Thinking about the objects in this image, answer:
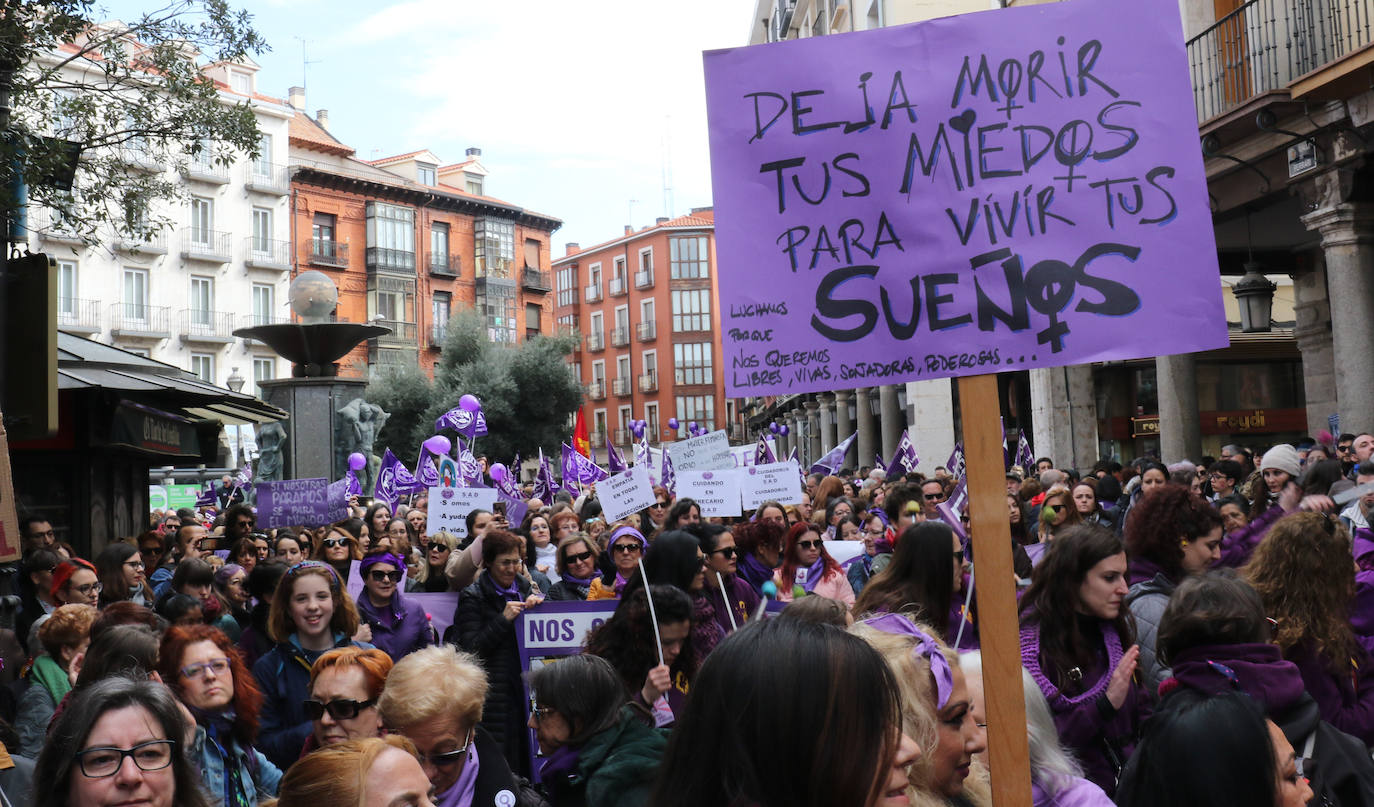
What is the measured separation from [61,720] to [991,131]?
2728mm

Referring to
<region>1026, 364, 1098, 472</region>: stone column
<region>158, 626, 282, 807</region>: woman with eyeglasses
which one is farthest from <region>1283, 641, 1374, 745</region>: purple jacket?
<region>1026, 364, 1098, 472</region>: stone column

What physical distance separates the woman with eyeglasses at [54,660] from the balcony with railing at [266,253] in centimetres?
4837

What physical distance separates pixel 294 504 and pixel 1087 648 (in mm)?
8783

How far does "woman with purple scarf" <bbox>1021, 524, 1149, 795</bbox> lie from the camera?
385cm

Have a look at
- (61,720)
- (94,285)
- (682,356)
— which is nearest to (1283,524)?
(61,720)

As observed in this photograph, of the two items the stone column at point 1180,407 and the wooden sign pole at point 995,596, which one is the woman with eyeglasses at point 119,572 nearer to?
the wooden sign pole at point 995,596

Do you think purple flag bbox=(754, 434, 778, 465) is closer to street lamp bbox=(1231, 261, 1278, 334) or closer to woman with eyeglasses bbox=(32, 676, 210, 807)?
street lamp bbox=(1231, 261, 1278, 334)

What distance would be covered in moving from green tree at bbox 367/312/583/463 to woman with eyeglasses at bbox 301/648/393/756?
49090mm

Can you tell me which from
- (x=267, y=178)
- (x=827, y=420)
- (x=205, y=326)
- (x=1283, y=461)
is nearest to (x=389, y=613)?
(x=1283, y=461)

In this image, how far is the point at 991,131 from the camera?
3510 millimetres

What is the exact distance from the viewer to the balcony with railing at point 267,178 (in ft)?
169

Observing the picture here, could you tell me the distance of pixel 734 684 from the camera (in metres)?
1.73

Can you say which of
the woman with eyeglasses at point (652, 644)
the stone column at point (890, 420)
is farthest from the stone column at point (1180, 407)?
the stone column at point (890, 420)

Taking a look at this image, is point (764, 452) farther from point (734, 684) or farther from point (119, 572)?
point (734, 684)
